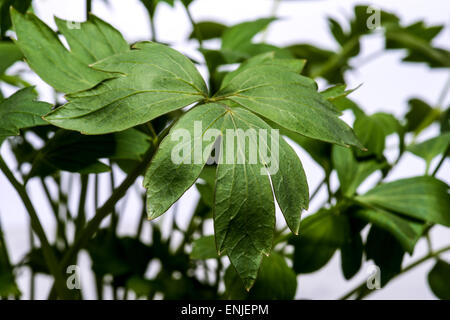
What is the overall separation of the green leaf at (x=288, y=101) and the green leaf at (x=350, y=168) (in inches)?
6.7

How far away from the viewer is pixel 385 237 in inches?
19.4

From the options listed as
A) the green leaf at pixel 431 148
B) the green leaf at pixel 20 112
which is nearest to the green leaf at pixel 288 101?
the green leaf at pixel 20 112

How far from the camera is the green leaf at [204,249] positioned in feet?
1.50

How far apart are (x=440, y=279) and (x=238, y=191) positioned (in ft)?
1.36

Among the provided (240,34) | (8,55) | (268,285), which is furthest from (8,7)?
(268,285)

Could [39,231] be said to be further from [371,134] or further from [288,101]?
[371,134]

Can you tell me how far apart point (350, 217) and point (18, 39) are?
39cm

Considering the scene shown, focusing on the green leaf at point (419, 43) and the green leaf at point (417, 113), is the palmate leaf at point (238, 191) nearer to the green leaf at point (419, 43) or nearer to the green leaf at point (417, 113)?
the green leaf at point (419, 43)

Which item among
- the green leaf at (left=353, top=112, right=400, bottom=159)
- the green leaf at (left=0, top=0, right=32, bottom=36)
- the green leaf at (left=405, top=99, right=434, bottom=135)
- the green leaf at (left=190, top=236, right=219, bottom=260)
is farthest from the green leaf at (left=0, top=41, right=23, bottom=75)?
the green leaf at (left=405, top=99, right=434, bottom=135)

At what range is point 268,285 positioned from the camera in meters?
0.46

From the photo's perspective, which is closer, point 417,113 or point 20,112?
point 20,112

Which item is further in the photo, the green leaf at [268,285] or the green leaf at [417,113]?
the green leaf at [417,113]

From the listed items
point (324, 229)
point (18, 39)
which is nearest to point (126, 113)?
point (18, 39)
